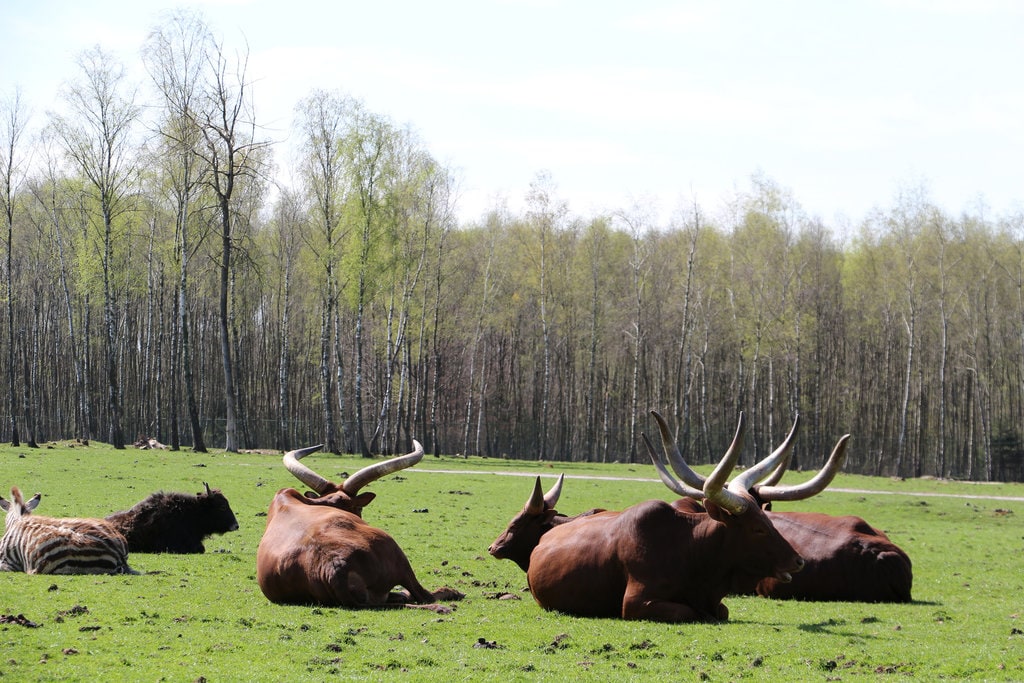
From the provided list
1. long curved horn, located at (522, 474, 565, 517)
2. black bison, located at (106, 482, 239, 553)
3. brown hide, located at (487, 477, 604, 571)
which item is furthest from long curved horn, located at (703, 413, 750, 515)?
black bison, located at (106, 482, 239, 553)

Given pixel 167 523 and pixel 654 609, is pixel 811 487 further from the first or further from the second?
pixel 167 523

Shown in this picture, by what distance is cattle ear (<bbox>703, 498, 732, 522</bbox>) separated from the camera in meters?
9.59

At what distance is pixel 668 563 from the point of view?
961 centimetres

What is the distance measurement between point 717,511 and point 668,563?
0.64 m

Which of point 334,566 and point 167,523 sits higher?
point 334,566

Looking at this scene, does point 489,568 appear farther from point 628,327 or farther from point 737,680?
point 628,327

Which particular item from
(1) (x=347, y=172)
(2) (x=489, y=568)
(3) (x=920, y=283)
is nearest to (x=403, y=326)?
(1) (x=347, y=172)

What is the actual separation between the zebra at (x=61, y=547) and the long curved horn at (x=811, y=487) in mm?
7146

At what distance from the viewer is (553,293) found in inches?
2327

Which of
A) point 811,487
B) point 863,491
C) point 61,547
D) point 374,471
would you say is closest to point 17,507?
point 61,547

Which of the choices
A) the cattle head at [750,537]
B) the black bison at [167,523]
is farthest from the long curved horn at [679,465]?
the black bison at [167,523]

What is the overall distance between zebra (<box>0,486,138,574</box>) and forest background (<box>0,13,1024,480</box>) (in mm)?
33990

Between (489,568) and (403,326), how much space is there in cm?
3609

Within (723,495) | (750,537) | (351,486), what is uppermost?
(723,495)
